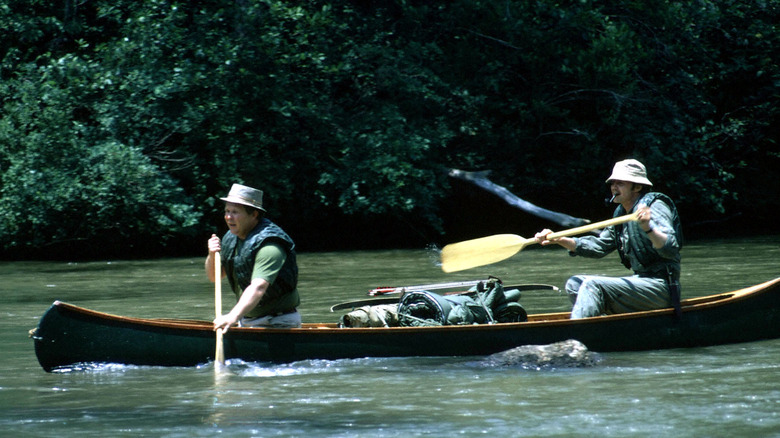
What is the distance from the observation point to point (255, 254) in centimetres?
602

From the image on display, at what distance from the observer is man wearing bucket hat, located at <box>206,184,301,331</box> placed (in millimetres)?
5863

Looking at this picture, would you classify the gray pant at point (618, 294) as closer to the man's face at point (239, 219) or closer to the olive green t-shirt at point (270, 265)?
the olive green t-shirt at point (270, 265)

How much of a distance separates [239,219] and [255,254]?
0.22 meters

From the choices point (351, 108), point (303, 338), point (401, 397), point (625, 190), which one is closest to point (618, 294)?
point (625, 190)

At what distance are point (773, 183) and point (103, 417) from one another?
1542 centimetres

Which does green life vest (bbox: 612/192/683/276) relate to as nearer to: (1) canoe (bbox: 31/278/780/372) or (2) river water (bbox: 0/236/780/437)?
(1) canoe (bbox: 31/278/780/372)

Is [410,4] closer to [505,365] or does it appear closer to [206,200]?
[206,200]

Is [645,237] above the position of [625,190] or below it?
below

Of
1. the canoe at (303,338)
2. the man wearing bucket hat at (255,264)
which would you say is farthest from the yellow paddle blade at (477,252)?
the man wearing bucket hat at (255,264)

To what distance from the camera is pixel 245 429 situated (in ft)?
15.6

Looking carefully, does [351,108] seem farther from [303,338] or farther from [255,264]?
[255,264]

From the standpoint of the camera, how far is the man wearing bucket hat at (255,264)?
231 inches

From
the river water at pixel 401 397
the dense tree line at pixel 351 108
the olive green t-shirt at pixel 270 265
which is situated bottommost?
the river water at pixel 401 397

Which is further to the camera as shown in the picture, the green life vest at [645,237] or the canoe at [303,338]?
the green life vest at [645,237]
